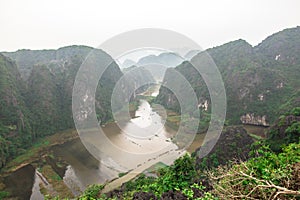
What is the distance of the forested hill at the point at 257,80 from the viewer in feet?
90.6

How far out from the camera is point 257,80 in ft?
101

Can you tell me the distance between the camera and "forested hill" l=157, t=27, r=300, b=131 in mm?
27625

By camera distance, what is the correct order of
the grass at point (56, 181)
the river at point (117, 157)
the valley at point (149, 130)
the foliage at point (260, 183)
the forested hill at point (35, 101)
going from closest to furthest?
1. the foliage at point (260, 183)
2. the valley at point (149, 130)
3. the grass at point (56, 181)
4. the river at point (117, 157)
5. the forested hill at point (35, 101)

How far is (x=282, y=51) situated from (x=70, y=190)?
39441mm

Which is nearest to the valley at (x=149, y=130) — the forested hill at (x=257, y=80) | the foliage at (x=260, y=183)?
the foliage at (x=260, y=183)

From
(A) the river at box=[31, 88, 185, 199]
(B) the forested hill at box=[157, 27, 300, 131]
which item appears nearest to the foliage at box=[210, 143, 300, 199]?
(A) the river at box=[31, 88, 185, 199]

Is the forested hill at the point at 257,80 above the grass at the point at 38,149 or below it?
above

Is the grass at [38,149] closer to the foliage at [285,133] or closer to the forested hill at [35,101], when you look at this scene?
the forested hill at [35,101]

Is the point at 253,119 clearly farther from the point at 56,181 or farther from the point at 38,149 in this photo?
the point at 38,149

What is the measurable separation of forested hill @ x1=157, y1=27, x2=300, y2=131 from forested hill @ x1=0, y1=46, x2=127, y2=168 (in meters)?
16.5

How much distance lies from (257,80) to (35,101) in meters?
29.9

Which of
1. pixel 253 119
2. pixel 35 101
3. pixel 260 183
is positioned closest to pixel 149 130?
pixel 253 119

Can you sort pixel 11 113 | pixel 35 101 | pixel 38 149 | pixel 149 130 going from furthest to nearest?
pixel 35 101 → pixel 11 113 → pixel 149 130 → pixel 38 149

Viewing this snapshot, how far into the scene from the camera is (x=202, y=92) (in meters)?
34.7
